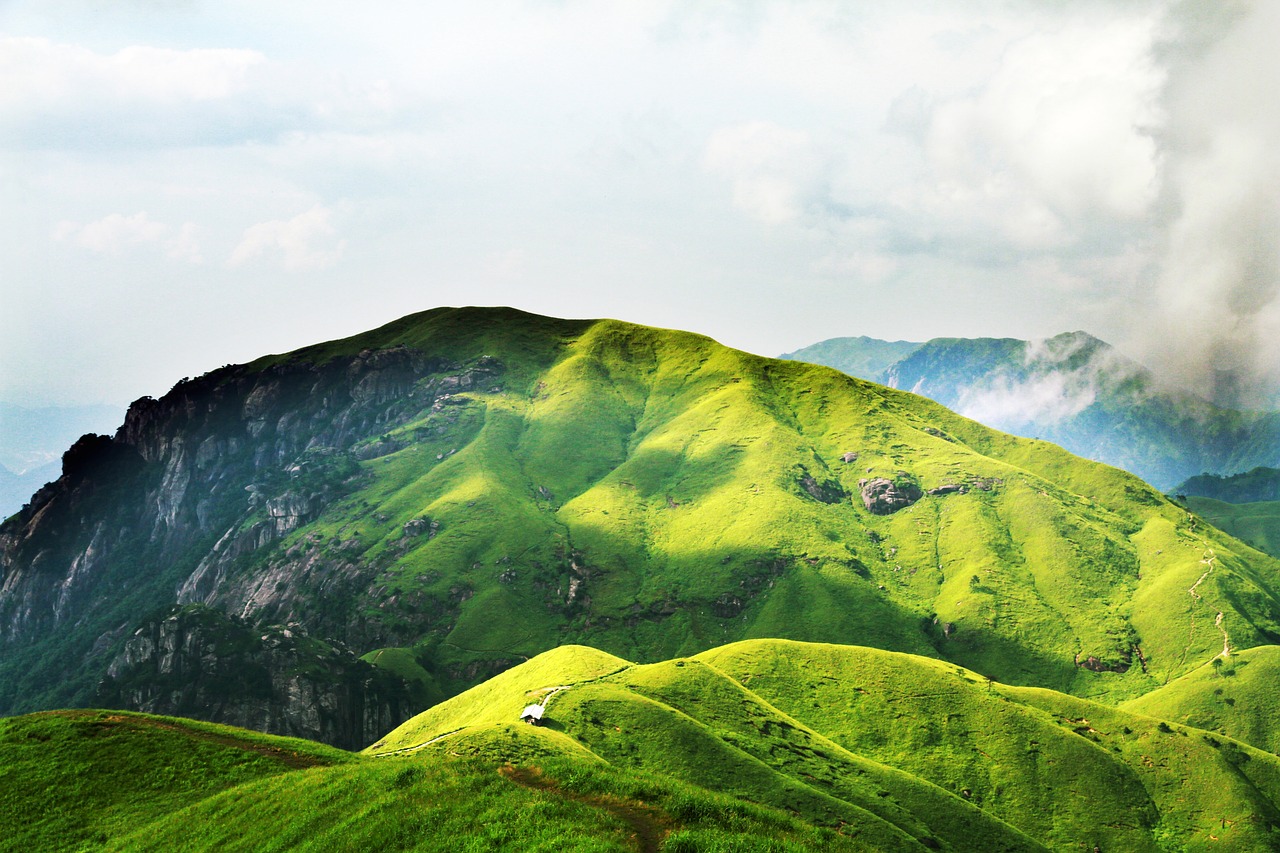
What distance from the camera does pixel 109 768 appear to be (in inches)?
2881

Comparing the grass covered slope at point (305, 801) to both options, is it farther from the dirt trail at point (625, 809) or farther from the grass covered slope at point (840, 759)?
the grass covered slope at point (840, 759)

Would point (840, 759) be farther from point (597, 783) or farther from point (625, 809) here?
point (625, 809)

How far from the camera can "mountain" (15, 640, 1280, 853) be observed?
48188 millimetres

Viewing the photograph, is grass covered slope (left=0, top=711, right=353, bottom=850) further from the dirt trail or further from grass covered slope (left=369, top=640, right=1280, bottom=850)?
grass covered slope (left=369, top=640, right=1280, bottom=850)

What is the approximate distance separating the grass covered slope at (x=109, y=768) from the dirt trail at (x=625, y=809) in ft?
84.7

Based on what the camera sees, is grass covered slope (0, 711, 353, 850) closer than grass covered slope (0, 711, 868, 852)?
No

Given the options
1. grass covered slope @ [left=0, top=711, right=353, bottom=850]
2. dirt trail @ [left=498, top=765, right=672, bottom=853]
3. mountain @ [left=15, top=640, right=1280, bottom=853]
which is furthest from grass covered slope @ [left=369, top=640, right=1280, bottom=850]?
dirt trail @ [left=498, top=765, right=672, bottom=853]

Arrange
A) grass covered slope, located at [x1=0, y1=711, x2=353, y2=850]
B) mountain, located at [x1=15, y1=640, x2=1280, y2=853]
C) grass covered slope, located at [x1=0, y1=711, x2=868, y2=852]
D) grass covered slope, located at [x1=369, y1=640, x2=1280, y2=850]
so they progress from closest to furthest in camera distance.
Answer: grass covered slope, located at [x1=0, y1=711, x2=868, y2=852], mountain, located at [x1=15, y1=640, x2=1280, y2=853], grass covered slope, located at [x1=0, y1=711, x2=353, y2=850], grass covered slope, located at [x1=369, y1=640, x2=1280, y2=850]

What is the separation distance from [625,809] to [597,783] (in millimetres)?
4613

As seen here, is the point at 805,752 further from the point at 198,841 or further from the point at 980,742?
the point at 198,841

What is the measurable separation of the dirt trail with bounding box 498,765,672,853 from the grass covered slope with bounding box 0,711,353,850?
25.8 m

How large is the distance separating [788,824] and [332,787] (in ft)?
92.5

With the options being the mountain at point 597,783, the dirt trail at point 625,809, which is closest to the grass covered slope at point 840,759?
the mountain at point 597,783

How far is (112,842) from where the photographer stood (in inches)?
2413
